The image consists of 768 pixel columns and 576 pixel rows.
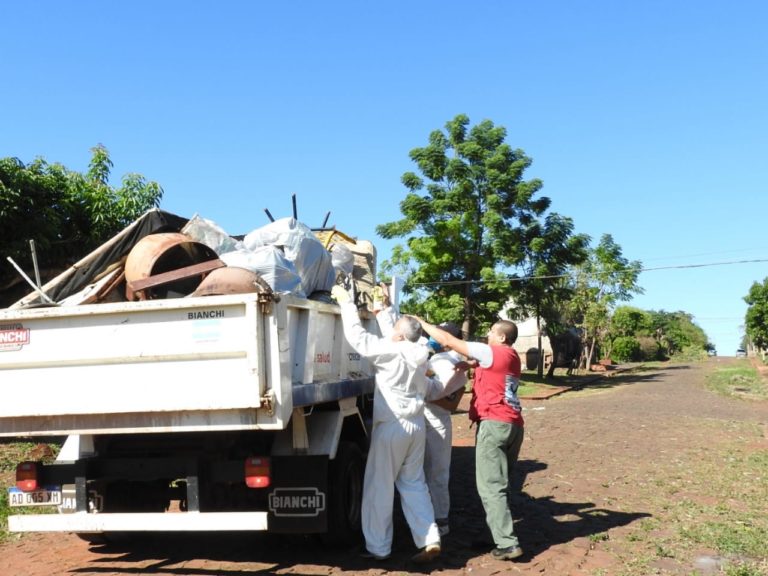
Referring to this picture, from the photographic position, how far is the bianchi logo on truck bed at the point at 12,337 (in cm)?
525

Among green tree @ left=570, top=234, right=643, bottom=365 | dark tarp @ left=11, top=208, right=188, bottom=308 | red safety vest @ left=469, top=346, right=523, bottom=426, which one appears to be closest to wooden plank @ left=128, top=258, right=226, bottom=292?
dark tarp @ left=11, top=208, right=188, bottom=308

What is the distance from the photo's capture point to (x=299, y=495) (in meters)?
5.35

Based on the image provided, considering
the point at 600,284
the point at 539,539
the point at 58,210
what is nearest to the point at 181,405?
the point at 539,539

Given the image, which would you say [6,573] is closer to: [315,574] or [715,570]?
[315,574]

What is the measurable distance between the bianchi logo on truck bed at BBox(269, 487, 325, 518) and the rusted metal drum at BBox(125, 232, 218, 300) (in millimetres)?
1678

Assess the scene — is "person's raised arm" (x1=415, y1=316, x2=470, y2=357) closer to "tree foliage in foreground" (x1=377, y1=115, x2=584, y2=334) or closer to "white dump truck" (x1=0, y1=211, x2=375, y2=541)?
"white dump truck" (x1=0, y1=211, x2=375, y2=541)

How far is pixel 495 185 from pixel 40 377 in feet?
81.4

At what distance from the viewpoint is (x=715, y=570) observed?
5.49 metres

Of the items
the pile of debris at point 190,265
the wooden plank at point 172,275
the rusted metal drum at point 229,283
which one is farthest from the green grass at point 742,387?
the rusted metal drum at point 229,283

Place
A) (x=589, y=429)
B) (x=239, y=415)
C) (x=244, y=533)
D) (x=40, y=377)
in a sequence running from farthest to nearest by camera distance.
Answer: (x=589, y=429)
(x=244, y=533)
(x=40, y=377)
(x=239, y=415)

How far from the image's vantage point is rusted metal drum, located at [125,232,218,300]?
5.79 metres

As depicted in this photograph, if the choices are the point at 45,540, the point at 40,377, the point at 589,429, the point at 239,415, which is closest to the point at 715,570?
the point at 239,415

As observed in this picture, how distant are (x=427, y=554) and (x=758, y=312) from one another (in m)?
62.3

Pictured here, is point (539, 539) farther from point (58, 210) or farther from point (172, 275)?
point (58, 210)
